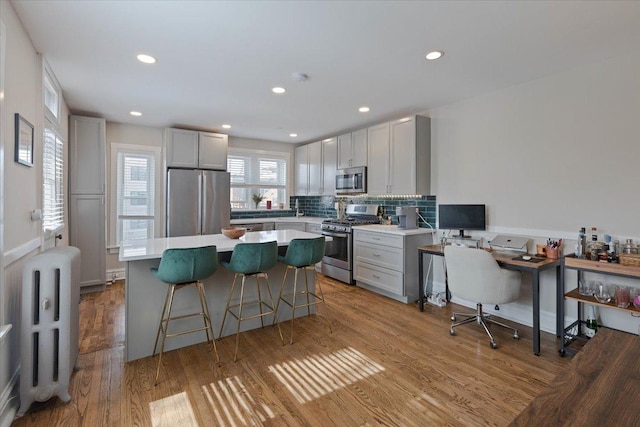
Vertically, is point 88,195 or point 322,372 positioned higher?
point 88,195

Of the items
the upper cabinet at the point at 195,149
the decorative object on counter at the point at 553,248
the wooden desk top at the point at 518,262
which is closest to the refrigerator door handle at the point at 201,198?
the upper cabinet at the point at 195,149

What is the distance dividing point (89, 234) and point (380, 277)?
397cm

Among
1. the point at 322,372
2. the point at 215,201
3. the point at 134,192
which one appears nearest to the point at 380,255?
the point at 322,372

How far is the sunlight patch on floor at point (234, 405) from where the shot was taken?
1.90 meters

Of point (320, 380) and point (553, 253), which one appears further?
point (553, 253)

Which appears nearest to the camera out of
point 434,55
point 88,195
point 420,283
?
point 434,55

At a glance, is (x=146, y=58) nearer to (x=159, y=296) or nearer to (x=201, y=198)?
(x=159, y=296)

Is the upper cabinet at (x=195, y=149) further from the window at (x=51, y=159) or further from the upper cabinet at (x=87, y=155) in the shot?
the window at (x=51, y=159)

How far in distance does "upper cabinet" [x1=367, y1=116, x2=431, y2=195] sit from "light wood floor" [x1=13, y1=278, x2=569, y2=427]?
180cm

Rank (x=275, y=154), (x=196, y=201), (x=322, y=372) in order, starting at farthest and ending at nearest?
1. (x=275, y=154)
2. (x=196, y=201)
3. (x=322, y=372)

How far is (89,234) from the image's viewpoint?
14.3ft

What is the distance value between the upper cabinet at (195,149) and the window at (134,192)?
0.42 metres

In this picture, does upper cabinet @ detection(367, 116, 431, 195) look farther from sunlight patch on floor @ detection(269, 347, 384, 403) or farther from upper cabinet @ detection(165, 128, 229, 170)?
upper cabinet @ detection(165, 128, 229, 170)

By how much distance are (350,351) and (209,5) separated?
2743 millimetres
